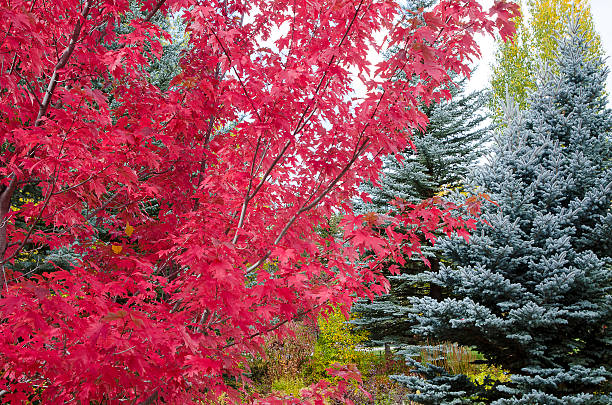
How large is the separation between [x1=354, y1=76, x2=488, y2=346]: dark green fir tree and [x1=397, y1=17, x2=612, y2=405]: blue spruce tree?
3.43 meters

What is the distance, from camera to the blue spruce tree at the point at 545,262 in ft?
14.3

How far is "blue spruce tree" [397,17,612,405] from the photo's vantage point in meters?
4.36

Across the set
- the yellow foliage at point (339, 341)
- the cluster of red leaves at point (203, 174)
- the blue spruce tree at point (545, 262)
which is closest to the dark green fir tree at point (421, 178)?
the yellow foliage at point (339, 341)

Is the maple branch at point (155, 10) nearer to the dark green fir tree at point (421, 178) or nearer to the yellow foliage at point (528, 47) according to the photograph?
the dark green fir tree at point (421, 178)

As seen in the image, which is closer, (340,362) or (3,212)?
(3,212)

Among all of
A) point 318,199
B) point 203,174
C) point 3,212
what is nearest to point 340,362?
point 203,174

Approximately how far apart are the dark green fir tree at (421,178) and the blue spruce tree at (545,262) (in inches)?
135

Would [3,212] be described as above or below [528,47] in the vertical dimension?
below

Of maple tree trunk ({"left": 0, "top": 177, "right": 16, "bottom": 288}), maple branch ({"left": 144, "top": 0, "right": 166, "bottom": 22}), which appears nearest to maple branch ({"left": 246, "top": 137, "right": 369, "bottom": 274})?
maple tree trunk ({"left": 0, "top": 177, "right": 16, "bottom": 288})

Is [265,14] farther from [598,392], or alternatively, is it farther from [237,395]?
[598,392]

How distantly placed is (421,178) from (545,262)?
4726 mm

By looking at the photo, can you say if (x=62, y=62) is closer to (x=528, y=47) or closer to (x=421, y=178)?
(x=421, y=178)

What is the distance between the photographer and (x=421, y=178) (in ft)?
29.6

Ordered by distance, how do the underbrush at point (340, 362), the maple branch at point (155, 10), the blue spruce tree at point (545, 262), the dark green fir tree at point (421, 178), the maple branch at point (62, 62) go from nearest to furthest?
1. the maple branch at point (62, 62)
2. the maple branch at point (155, 10)
3. the blue spruce tree at point (545, 262)
4. the underbrush at point (340, 362)
5. the dark green fir tree at point (421, 178)
